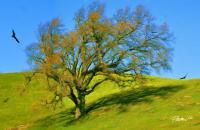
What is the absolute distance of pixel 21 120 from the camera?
78.9 metres

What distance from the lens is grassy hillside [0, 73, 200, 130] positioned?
166 ft

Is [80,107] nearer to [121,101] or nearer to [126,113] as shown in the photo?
[121,101]

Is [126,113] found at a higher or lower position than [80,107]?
lower

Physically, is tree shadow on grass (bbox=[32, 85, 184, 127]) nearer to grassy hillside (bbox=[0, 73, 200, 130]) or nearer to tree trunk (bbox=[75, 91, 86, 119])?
grassy hillside (bbox=[0, 73, 200, 130])

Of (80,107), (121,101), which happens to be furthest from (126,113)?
(121,101)

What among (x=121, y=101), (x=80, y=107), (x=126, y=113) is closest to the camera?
(x=126, y=113)

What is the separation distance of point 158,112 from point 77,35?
16.1 metres

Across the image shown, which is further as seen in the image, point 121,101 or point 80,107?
point 121,101

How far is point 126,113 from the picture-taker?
60.8m

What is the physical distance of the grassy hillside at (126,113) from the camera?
50594 millimetres

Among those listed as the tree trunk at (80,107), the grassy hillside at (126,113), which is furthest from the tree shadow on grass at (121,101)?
the tree trunk at (80,107)

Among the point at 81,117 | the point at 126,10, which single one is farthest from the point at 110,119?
the point at 126,10

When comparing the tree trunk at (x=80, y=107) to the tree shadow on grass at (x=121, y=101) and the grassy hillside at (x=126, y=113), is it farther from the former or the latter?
the grassy hillside at (x=126, y=113)

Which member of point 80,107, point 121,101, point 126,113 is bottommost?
point 126,113
